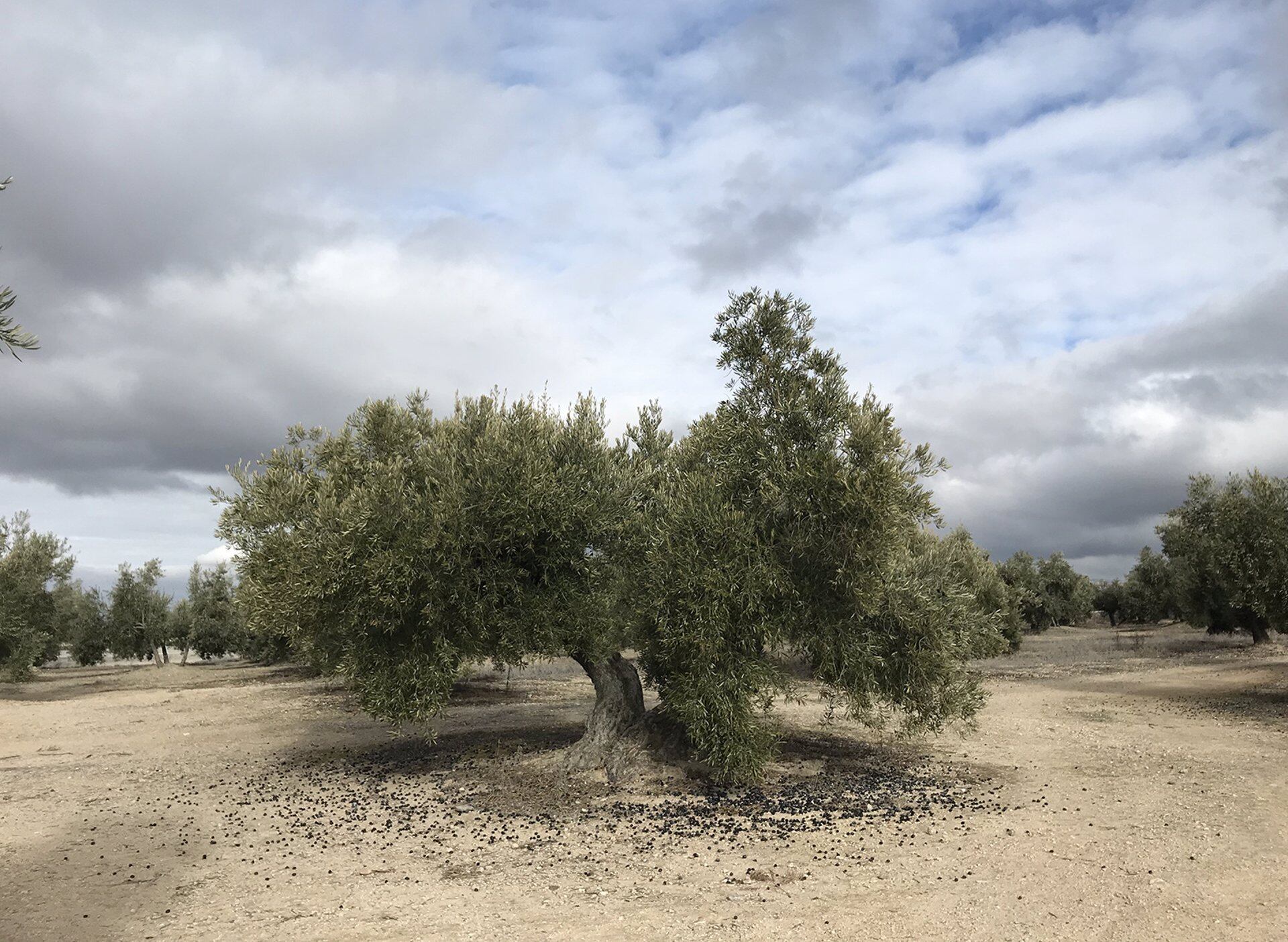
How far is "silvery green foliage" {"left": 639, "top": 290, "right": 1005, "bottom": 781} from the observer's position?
14.0 meters

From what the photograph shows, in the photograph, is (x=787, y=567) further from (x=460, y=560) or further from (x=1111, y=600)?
(x=1111, y=600)

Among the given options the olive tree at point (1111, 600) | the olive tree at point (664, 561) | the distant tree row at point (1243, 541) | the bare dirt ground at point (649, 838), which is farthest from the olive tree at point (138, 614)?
the olive tree at point (1111, 600)

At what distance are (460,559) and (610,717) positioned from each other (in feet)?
16.4

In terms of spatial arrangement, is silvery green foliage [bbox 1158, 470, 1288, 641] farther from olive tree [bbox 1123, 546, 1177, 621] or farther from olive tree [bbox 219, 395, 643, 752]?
olive tree [bbox 1123, 546, 1177, 621]

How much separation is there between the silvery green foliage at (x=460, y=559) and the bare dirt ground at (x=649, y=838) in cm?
286

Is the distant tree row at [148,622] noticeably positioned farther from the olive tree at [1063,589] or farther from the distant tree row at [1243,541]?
the olive tree at [1063,589]

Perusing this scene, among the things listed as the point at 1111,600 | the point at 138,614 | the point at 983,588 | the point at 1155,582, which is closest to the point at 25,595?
the point at 138,614

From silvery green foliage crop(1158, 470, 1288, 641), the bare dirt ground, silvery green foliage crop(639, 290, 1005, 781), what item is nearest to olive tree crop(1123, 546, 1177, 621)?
silvery green foliage crop(1158, 470, 1288, 641)

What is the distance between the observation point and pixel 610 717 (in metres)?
16.5

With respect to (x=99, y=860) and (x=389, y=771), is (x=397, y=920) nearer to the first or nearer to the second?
(x=99, y=860)

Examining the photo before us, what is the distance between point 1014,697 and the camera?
30.5 m

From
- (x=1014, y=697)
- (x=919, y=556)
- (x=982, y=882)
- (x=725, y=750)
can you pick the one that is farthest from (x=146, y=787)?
(x=1014, y=697)

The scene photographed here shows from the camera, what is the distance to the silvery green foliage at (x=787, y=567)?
45.9 feet

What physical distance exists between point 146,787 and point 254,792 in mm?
2900
